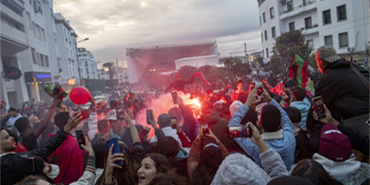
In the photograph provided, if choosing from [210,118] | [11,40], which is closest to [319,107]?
[210,118]

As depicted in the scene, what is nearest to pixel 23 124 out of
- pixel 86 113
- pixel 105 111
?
pixel 86 113

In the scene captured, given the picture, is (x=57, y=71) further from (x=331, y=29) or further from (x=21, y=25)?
(x=331, y=29)

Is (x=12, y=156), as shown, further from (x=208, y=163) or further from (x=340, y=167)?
(x=340, y=167)

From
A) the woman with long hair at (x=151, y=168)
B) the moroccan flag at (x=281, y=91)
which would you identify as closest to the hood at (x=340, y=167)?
the woman with long hair at (x=151, y=168)

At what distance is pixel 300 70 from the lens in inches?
248

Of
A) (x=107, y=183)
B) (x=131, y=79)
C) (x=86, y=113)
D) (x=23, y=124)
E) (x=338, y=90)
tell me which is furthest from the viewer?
(x=131, y=79)

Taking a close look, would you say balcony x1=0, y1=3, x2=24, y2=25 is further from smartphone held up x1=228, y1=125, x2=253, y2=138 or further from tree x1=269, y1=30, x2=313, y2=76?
tree x1=269, y1=30, x2=313, y2=76

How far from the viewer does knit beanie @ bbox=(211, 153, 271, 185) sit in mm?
1855

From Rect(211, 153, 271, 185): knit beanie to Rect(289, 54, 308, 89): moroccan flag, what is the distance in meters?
4.95

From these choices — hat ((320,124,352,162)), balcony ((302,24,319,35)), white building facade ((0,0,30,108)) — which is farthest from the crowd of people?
balcony ((302,24,319,35))

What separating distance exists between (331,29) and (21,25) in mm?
31467

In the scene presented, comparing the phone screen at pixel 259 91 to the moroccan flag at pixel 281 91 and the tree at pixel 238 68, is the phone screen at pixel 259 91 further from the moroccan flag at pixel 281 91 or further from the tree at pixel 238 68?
the tree at pixel 238 68

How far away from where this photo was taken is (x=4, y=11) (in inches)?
646

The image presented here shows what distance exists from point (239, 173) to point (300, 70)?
208 inches
